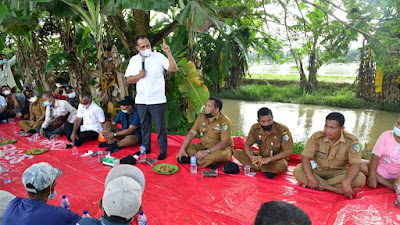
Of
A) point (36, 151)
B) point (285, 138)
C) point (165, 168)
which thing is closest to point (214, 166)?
point (165, 168)

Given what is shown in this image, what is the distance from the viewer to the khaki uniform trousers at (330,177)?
2957mm

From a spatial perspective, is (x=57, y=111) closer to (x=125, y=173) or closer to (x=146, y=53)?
(x=146, y=53)

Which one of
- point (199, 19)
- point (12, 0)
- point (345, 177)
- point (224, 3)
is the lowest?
point (345, 177)

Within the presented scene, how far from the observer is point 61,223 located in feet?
5.88

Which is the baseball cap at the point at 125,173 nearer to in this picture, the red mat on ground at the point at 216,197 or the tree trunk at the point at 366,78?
the red mat on ground at the point at 216,197

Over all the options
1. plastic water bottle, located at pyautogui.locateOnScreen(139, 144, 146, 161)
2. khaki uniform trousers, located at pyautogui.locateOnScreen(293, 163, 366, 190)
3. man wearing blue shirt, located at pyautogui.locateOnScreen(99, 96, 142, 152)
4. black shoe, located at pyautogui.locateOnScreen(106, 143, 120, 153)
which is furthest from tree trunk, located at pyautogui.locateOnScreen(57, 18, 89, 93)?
khaki uniform trousers, located at pyautogui.locateOnScreen(293, 163, 366, 190)

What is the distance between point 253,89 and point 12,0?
373 inches

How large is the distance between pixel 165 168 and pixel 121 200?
215 cm

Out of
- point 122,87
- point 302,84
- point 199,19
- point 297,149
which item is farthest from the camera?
point 302,84

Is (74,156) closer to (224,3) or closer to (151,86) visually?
(151,86)

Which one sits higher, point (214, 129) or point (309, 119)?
point (214, 129)

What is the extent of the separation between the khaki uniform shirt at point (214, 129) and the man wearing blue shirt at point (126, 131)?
112cm

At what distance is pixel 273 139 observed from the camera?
3.49 metres

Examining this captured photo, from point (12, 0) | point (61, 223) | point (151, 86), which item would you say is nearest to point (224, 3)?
point (151, 86)
